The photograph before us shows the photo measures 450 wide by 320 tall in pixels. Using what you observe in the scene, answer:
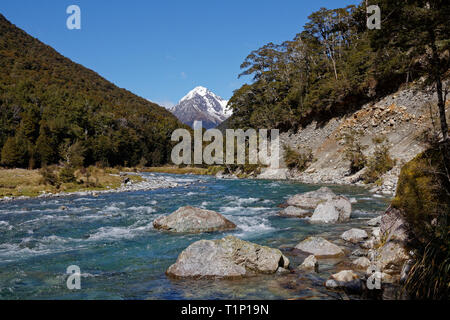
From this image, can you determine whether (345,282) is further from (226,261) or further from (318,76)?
(318,76)

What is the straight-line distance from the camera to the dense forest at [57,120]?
170ft

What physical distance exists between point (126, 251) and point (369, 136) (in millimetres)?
31921

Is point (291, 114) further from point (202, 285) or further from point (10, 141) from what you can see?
point (202, 285)

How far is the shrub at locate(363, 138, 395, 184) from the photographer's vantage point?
87.5ft

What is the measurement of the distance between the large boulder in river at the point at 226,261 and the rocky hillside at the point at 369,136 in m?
17.2

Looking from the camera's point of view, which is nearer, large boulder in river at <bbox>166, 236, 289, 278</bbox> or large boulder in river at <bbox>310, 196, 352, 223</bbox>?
large boulder in river at <bbox>166, 236, 289, 278</bbox>

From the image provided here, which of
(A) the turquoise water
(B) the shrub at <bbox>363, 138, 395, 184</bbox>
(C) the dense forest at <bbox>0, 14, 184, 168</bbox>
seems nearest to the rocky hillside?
(B) the shrub at <bbox>363, 138, 395, 184</bbox>

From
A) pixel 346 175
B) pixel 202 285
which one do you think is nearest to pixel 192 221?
pixel 202 285

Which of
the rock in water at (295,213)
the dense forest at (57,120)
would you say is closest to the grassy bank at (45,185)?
the dense forest at (57,120)

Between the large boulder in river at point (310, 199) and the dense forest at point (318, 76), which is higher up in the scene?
the dense forest at point (318, 76)

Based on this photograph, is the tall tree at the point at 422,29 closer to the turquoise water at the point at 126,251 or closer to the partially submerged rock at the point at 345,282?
the partially submerged rock at the point at 345,282

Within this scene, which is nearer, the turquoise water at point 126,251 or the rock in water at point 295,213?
the turquoise water at point 126,251

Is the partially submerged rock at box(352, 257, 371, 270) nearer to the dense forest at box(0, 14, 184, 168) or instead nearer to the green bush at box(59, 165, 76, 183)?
the green bush at box(59, 165, 76, 183)

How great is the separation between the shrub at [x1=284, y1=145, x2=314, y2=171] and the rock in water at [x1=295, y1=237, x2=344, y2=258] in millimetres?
32236
